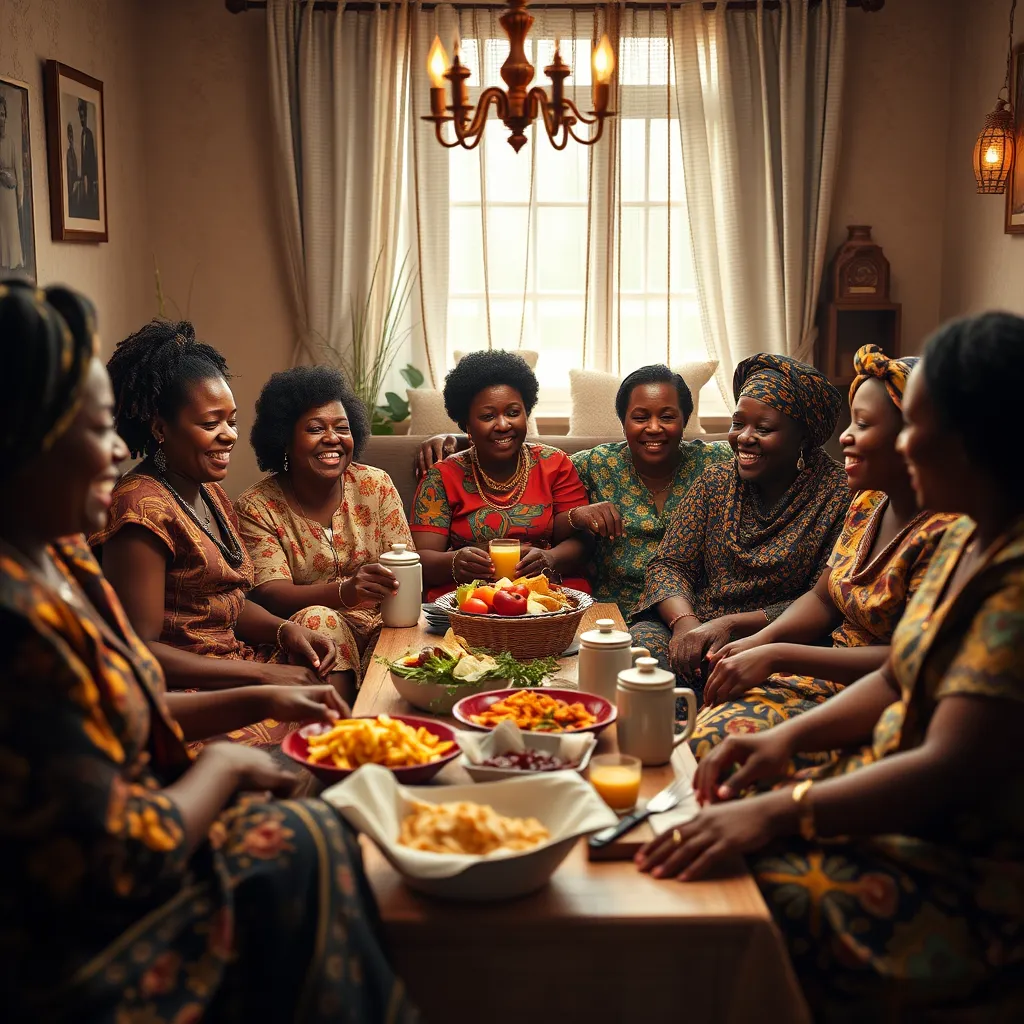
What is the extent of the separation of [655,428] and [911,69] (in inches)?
129

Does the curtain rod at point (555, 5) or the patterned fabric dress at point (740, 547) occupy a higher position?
the curtain rod at point (555, 5)

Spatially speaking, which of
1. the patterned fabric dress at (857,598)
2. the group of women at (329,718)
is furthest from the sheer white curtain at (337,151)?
the patterned fabric dress at (857,598)

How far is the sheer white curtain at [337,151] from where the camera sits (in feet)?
18.0

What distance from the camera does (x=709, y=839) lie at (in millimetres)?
1538

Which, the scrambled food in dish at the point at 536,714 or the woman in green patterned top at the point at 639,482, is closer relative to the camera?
the scrambled food in dish at the point at 536,714

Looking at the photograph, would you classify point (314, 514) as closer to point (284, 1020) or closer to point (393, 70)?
point (284, 1020)

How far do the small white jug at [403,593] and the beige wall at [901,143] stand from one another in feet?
12.5

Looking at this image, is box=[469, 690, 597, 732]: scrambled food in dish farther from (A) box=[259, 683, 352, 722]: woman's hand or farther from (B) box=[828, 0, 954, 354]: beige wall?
(B) box=[828, 0, 954, 354]: beige wall

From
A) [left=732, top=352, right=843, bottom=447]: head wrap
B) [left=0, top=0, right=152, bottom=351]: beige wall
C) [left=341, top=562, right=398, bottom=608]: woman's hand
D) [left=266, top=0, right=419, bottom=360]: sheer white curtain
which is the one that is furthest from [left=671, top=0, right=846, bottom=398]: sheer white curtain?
[left=341, top=562, right=398, bottom=608]: woman's hand

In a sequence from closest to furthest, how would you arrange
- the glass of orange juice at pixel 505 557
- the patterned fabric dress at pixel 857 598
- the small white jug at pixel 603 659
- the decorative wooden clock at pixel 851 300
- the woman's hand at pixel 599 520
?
the small white jug at pixel 603 659
the patterned fabric dress at pixel 857 598
the glass of orange juice at pixel 505 557
the woman's hand at pixel 599 520
the decorative wooden clock at pixel 851 300

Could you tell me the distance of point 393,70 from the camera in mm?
5547

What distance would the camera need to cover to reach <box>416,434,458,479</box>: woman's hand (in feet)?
12.7

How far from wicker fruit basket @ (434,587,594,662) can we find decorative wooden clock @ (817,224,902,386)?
3.54 meters

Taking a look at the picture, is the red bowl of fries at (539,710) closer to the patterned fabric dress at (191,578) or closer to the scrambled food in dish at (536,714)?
the scrambled food in dish at (536,714)
